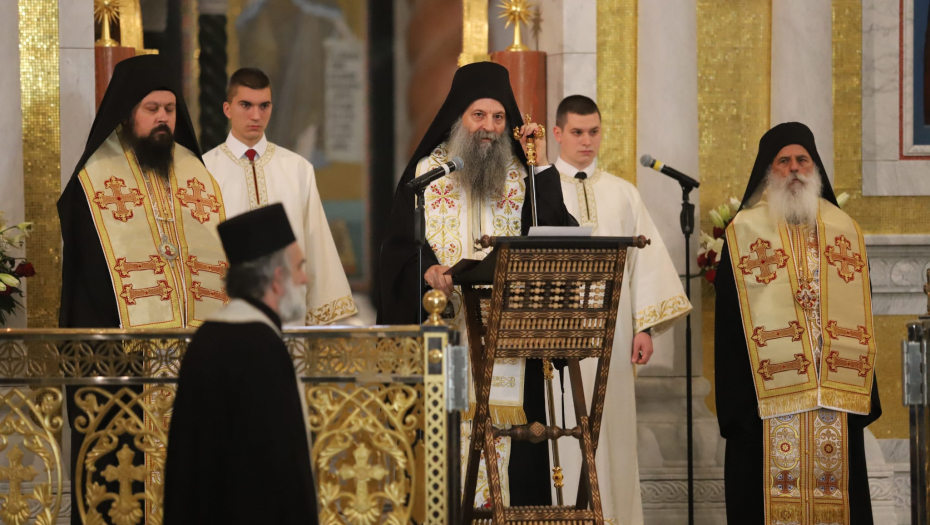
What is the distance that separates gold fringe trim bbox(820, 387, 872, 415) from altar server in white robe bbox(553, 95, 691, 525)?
3.08 ft

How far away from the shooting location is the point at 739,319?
6082 mm

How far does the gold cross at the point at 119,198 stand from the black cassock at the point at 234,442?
2340mm

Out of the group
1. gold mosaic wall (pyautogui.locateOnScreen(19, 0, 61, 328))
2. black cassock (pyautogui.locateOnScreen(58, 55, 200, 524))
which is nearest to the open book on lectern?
black cassock (pyautogui.locateOnScreen(58, 55, 200, 524))

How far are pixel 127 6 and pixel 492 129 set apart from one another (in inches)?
117

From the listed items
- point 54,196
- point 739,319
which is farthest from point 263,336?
point 54,196

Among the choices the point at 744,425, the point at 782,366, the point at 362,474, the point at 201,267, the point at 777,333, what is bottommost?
the point at 744,425

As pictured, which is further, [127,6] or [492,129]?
[127,6]

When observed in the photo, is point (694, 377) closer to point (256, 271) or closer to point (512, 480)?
point (512, 480)

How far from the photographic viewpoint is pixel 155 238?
5.64 meters

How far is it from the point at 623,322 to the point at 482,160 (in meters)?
1.57

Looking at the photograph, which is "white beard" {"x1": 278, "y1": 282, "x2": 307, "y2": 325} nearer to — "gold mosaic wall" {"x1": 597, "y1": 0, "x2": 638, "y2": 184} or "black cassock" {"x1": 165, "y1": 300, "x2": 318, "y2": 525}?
"black cassock" {"x1": 165, "y1": 300, "x2": 318, "y2": 525}

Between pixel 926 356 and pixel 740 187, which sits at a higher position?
pixel 740 187

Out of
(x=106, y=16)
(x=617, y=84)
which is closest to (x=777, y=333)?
(x=617, y=84)

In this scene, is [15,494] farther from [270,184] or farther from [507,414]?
[270,184]
